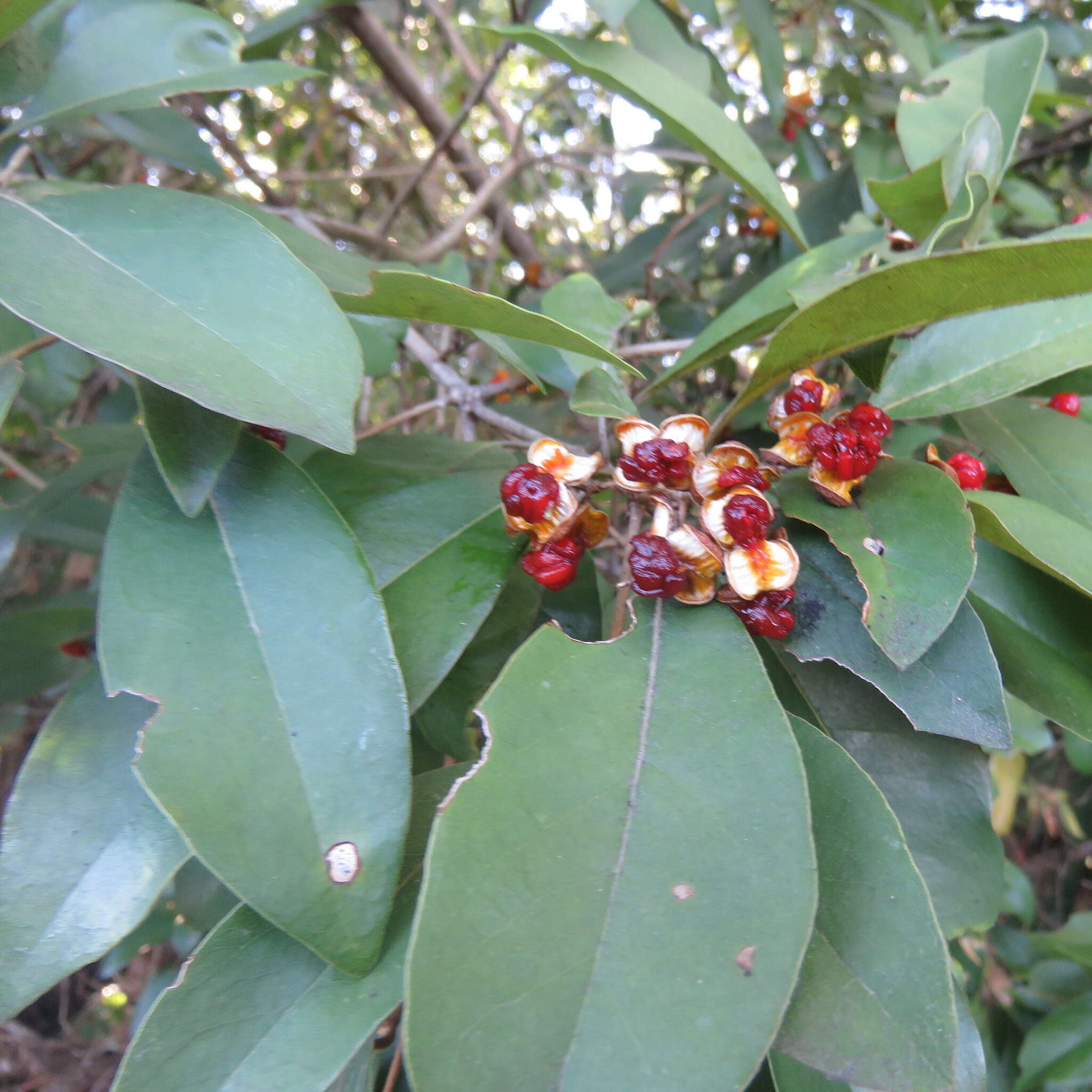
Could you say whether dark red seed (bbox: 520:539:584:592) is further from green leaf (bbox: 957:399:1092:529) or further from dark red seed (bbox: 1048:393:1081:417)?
dark red seed (bbox: 1048:393:1081:417)

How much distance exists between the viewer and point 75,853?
0.51 meters

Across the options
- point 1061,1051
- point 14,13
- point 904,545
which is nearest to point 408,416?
point 14,13

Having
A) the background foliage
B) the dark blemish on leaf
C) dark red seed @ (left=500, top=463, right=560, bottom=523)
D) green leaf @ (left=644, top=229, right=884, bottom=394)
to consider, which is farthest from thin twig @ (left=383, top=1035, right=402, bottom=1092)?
green leaf @ (left=644, top=229, right=884, bottom=394)

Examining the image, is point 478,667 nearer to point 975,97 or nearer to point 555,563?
point 555,563

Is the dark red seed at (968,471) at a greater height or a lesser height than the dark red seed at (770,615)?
lesser

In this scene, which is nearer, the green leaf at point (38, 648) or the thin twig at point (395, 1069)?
the thin twig at point (395, 1069)

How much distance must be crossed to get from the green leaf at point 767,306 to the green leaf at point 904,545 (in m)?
0.19

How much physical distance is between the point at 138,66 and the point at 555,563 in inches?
27.3

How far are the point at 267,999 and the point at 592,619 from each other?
42 cm

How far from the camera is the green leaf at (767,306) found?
0.72 meters

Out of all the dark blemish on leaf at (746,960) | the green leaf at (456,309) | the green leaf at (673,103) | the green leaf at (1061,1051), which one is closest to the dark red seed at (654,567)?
the green leaf at (456,309)

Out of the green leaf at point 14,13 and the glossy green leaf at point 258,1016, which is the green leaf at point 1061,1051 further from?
the green leaf at point 14,13

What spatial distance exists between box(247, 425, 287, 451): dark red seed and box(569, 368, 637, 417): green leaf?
0.79ft

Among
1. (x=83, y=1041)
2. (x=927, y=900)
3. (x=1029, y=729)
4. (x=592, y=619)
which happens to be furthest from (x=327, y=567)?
(x=83, y=1041)
